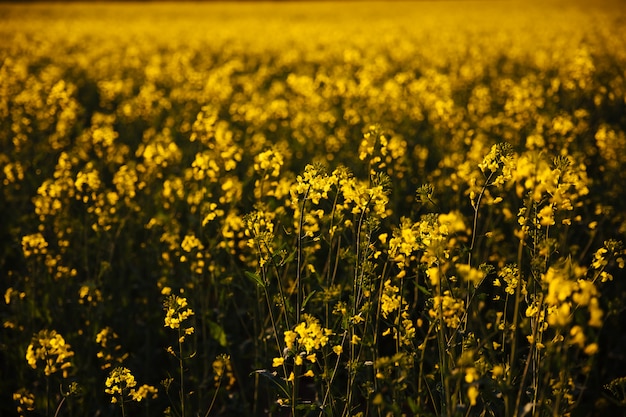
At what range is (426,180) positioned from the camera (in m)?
4.71

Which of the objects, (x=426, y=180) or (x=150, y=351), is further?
(x=426, y=180)

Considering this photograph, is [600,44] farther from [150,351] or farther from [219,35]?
[150,351]

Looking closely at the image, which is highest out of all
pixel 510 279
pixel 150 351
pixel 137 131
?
pixel 510 279

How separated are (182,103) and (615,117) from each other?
4.97m

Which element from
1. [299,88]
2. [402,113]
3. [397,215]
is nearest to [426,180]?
[397,215]

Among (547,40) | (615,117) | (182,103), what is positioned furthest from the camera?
(547,40)

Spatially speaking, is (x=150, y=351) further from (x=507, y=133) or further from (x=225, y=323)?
(x=507, y=133)

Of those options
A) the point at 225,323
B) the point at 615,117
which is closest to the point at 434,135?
the point at 615,117

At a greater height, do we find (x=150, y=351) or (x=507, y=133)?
(x=507, y=133)

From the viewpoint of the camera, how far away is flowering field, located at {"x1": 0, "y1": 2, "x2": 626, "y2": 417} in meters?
2.32

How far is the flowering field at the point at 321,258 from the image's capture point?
232 cm

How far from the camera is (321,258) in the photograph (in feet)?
13.5

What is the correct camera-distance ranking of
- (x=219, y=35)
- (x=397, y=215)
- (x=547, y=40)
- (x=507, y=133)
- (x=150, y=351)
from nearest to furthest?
(x=150, y=351) → (x=397, y=215) → (x=507, y=133) → (x=547, y=40) → (x=219, y=35)

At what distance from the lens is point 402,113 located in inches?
248
